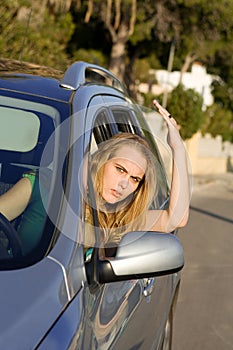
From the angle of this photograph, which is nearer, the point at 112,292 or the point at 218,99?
the point at 112,292

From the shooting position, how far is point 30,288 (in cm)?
202

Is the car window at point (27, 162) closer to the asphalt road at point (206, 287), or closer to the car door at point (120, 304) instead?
the car door at point (120, 304)

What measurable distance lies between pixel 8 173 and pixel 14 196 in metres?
0.31

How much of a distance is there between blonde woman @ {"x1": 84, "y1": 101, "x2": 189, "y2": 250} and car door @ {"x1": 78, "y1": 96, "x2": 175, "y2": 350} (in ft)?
0.40

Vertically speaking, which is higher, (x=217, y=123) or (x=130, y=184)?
(x=130, y=184)

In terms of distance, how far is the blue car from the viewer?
2.01m

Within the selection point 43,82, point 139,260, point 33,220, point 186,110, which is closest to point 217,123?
point 186,110

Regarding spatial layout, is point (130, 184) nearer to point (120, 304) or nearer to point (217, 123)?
point (120, 304)

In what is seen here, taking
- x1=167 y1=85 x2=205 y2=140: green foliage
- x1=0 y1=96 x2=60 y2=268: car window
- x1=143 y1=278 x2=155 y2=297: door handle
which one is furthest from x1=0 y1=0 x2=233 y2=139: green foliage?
x1=143 y1=278 x2=155 y2=297: door handle

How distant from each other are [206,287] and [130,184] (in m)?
4.90

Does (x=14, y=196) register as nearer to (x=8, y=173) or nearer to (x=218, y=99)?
(x=8, y=173)

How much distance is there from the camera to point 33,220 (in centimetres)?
252

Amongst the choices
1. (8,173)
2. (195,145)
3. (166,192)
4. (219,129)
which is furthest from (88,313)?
(219,129)

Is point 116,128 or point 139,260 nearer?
point 139,260
